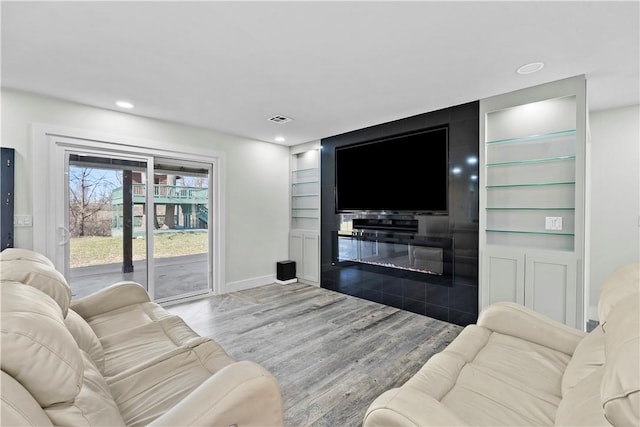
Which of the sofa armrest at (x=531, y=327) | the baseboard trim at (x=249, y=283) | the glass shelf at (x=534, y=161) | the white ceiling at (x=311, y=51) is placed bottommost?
the baseboard trim at (x=249, y=283)

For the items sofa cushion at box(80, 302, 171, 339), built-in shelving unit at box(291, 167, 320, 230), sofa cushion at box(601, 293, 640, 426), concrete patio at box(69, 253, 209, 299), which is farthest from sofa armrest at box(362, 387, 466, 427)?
built-in shelving unit at box(291, 167, 320, 230)

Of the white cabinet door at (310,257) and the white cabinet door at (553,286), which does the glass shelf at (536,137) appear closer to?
the white cabinet door at (553,286)

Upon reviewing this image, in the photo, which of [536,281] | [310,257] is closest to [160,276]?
[310,257]

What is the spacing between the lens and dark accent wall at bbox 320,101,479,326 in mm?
3219

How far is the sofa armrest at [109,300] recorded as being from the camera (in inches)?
82.8

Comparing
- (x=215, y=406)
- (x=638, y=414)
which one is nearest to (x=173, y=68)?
(x=215, y=406)

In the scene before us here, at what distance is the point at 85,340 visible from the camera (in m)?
1.55

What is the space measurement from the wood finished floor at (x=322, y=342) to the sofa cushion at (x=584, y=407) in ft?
3.82

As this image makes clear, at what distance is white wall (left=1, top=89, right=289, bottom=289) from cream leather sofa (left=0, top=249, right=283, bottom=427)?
2.00 metres

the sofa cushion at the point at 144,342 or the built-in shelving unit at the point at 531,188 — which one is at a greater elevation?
the built-in shelving unit at the point at 531,188

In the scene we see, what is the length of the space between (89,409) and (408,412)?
1037 mm

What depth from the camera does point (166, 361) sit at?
1.49 meters

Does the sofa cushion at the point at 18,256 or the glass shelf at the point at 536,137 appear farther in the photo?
the glass shelf at the point at 536,137

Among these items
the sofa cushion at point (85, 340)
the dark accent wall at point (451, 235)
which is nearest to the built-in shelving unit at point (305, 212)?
the dark accent wall at point (451, 235)
